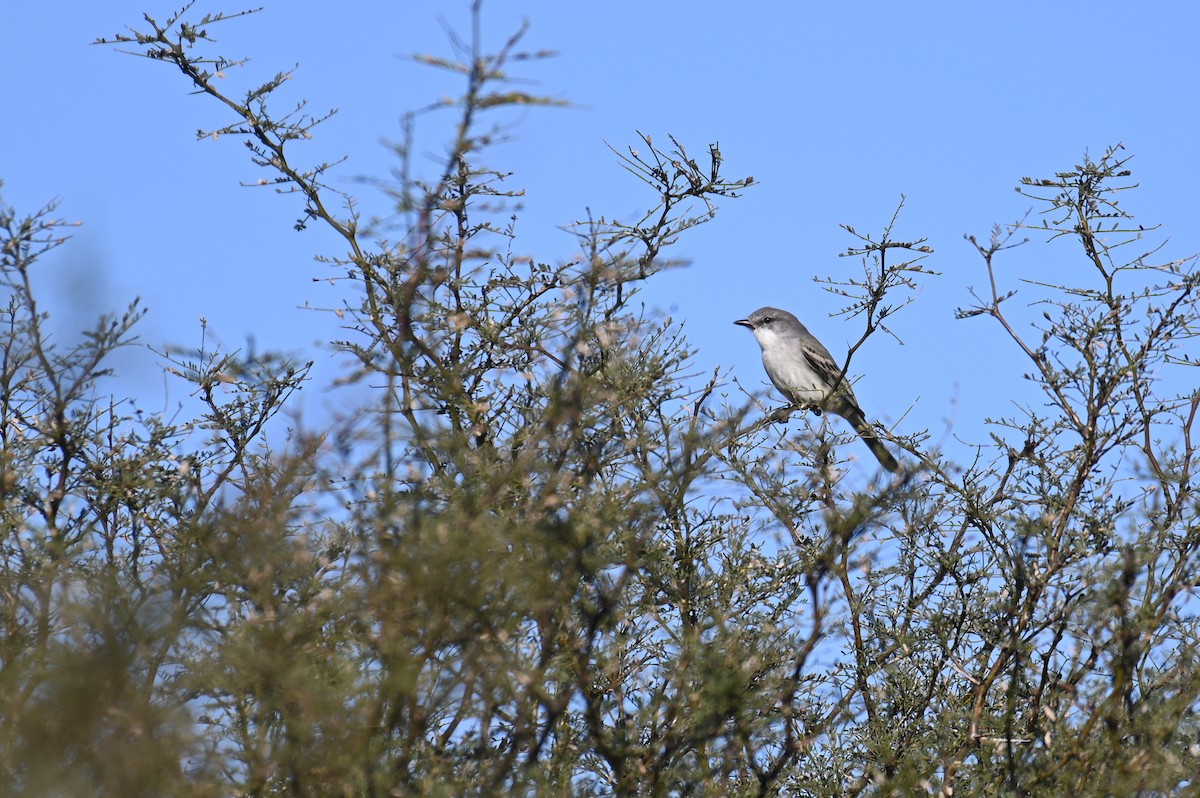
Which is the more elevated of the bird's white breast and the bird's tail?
the bird's white breast

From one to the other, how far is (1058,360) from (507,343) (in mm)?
2192

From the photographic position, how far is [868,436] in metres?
6.32

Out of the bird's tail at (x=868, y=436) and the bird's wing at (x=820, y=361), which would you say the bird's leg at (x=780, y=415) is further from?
the bird's wing at (x=820, y=361)

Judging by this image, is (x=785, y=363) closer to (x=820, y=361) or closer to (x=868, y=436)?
(x=820, y=361)

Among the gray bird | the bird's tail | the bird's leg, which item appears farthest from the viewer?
the gray bird

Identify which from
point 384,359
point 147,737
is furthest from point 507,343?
point 147,737

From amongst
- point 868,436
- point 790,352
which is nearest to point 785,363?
point 790,352

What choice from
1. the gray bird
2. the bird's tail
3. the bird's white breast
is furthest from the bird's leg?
the bird's white breast

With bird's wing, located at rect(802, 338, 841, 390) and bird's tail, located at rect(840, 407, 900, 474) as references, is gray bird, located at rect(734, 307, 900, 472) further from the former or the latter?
bird's tail, located at rect(840, 407, 900, 474)

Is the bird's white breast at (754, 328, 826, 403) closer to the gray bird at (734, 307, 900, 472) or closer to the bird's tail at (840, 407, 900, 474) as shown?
the gray bird at (734, 307, 900, 472)

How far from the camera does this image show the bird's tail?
6.22m

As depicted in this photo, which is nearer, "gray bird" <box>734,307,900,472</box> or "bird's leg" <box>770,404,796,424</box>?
"bird's leg" <box>770,404,796,424</box>

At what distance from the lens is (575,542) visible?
3.17 m

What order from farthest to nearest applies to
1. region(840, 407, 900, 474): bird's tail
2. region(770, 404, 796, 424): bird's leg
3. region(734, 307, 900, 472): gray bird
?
region(734, 307, 900, 472): gray bird
region(840, 407, 900, 474): bird's tail
region(770, 404, 796, 424): bird's leg
